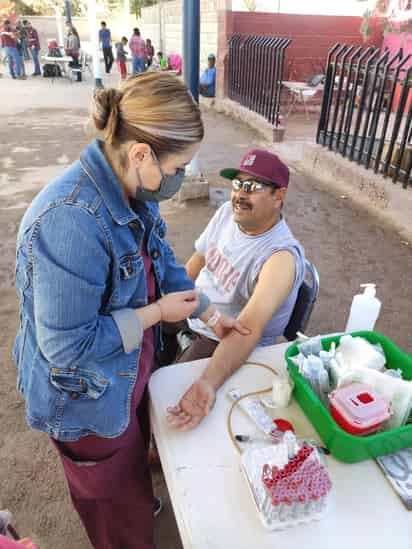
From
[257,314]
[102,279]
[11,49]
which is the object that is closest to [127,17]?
[11,49]

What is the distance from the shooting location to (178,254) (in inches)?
155

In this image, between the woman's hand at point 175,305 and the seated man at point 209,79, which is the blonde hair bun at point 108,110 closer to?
the woman's hand at point 175,305

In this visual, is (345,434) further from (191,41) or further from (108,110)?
(191,41)

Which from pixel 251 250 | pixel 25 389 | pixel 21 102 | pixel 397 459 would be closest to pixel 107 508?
pixel 25 389

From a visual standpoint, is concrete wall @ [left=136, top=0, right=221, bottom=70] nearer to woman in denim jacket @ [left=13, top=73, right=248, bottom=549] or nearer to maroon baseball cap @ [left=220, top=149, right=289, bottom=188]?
maroon baseball cap @ [left=220, top=149, right=289, bottom=188]

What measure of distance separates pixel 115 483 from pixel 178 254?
277 centimetres

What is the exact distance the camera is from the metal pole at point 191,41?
4211 mm

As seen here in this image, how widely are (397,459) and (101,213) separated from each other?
942mm

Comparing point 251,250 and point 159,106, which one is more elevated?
point 159,106

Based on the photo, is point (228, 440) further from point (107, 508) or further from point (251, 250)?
point (251, 250)

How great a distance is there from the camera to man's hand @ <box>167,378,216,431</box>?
1132 millimetres

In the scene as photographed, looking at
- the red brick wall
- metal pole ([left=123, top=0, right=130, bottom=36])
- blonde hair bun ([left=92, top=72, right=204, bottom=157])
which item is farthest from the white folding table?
metal pole ([left=123, top=0, right=130, bottom=36])

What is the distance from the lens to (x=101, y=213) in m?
1.00

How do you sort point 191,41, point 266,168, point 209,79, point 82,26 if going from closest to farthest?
point 266,168, point 191,41, point 209,79, point 82,26
